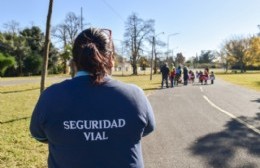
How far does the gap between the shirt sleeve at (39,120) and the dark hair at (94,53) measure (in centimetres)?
31

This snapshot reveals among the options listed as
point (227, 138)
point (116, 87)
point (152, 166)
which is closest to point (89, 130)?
point (116, 87)

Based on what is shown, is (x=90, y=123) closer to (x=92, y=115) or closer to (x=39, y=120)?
(x=92, y=115)

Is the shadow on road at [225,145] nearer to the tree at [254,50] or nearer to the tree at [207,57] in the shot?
the tree at [254,50]

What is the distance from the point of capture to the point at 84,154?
2316 mm

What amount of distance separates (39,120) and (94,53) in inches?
20.8

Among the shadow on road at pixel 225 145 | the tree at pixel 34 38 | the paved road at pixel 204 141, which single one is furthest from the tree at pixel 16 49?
the shadow on road at pixel 225 145

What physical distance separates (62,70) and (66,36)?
8796mm

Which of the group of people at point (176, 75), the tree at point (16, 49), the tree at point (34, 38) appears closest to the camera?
the group of people at point (176, 75)

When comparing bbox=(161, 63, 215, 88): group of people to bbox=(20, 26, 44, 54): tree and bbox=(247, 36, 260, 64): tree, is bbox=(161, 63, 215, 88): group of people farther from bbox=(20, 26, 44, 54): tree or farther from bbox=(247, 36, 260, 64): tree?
bbox=(247, 36, 260, 64): tree

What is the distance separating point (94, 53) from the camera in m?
2.35

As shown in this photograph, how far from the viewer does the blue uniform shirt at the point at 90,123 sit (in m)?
2.31

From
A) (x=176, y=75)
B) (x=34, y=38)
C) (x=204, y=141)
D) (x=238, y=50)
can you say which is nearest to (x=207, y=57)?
(x=238, y=50)

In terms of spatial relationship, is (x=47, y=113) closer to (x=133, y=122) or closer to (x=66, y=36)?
(x=133, y=122)

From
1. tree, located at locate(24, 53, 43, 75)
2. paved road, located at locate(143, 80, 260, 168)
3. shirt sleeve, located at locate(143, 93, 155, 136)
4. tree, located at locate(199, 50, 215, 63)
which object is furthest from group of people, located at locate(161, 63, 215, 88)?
tree, located at locate(199, 50, 215, 63)
